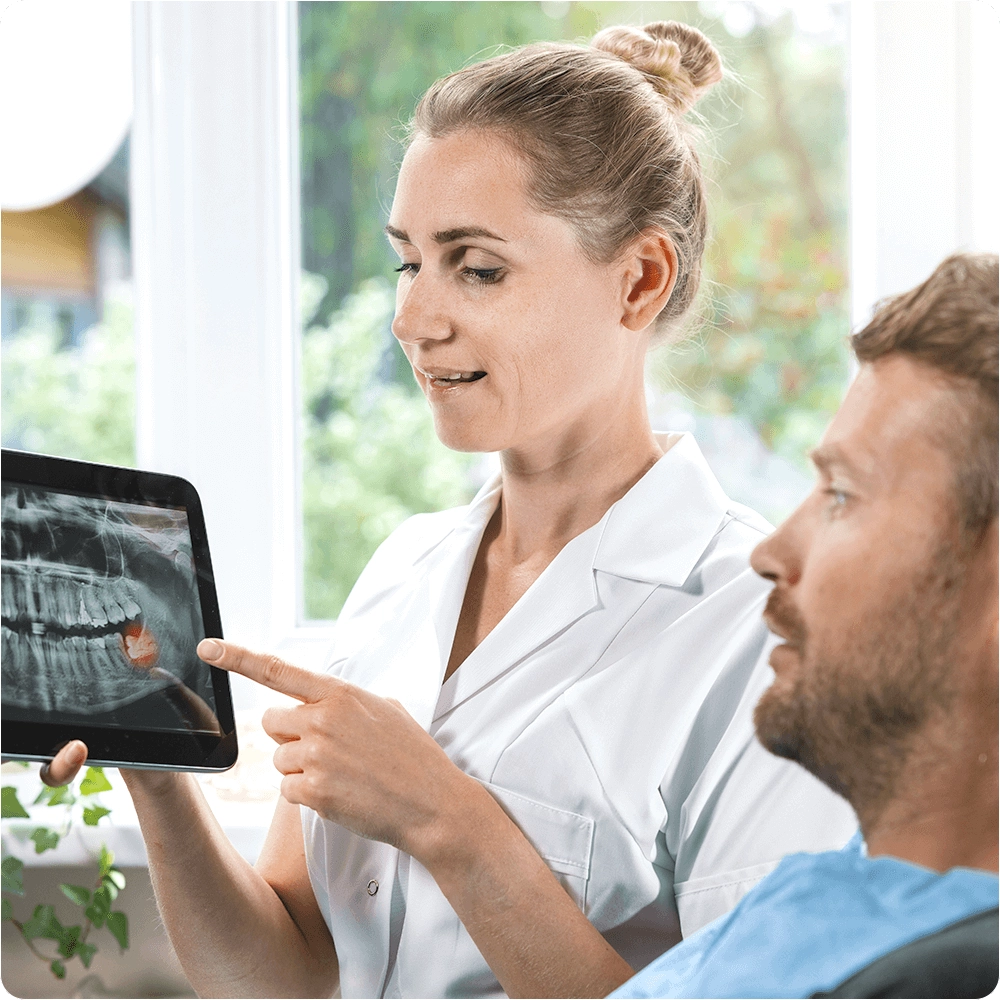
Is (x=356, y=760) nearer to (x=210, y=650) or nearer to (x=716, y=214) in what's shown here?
(x=210, y=650)

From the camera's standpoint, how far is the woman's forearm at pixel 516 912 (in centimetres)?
63

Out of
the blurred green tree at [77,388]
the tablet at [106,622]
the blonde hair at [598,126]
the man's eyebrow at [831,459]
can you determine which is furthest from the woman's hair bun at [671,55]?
the blurred green tree at [77,388]

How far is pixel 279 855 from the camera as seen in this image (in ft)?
2.75

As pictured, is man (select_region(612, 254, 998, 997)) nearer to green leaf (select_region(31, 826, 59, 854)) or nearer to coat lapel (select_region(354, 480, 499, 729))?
coat lapel (select_region(354, 480, 499, 729))

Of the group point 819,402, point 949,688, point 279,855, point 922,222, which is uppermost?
point 922,222

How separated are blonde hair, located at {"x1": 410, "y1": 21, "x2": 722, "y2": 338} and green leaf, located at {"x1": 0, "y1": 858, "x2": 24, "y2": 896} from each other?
84 cm

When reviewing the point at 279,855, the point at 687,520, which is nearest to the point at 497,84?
the point at 687,520

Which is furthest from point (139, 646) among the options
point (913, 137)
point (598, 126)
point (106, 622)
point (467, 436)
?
point (913, 137)

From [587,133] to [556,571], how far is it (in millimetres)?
313

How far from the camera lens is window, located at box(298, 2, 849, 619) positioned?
82 centimetres

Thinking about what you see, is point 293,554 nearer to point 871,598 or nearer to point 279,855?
point 279,855

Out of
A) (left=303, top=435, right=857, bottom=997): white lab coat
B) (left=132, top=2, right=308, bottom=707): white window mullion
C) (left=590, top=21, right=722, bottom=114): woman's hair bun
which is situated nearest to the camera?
(left=303, top=435, right=857, bottom=997): white lab coat

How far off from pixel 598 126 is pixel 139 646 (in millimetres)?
480

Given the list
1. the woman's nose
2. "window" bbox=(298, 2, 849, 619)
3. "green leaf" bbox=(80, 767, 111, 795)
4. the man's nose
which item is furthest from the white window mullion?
the man's nose
